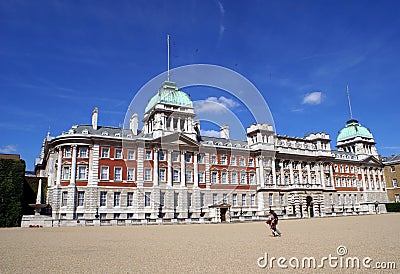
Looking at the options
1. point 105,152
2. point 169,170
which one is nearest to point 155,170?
point 169,170

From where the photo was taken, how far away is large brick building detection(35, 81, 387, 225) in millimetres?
46938

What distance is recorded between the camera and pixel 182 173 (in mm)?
52531

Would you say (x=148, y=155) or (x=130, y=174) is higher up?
(x=148, y=155)

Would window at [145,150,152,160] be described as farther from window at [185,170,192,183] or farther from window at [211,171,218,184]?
window at [211,171,218,184]

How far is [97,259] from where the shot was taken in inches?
513

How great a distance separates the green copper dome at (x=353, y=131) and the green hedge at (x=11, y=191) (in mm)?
78169

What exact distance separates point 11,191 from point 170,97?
28974mm

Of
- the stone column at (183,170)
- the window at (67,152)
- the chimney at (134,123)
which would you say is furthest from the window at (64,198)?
the stone column at (183,170)

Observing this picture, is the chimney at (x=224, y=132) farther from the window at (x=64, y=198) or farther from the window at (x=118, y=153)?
the window at (x=64, y=198)

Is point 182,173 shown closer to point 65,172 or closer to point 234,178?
point 234,178

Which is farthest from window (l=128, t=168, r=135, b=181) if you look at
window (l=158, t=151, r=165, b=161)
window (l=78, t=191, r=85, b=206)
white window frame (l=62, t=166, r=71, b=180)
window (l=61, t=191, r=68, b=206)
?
window (l=61, t=191, r=68, b=206)

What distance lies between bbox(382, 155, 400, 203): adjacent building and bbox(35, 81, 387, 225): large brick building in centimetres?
980

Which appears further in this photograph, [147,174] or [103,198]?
[147,174]

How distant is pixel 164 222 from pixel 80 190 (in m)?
13.3
